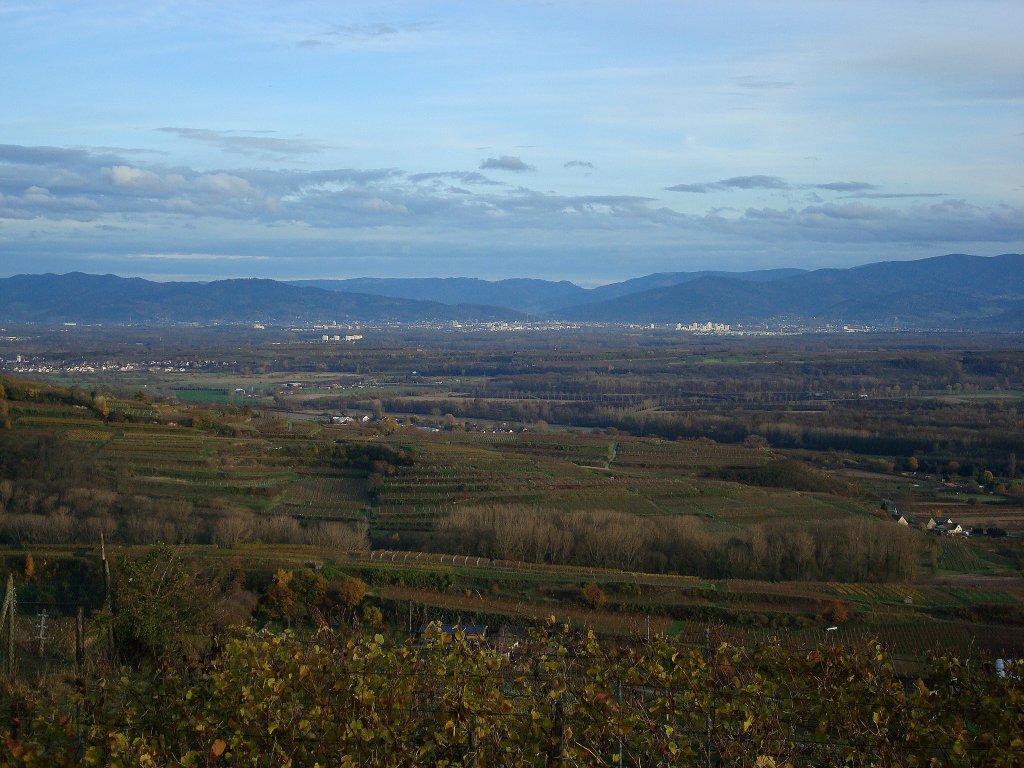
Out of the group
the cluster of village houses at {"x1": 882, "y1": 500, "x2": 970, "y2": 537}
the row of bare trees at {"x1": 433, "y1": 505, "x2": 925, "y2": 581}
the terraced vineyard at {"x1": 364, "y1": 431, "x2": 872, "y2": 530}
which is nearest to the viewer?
the row of bare trees at {"x1": 433, "y1": 505, "x2": 925, "y2": 581}

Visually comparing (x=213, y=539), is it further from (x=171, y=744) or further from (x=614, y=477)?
(x=171, y=744)

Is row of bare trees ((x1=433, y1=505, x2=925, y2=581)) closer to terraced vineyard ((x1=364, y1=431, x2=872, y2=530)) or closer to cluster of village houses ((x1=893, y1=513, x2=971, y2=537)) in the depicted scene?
terraced vineyard ((x1=364, y1=431, x2=872, y2=530))

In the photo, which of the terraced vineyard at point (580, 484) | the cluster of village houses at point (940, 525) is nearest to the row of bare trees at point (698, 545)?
the terraced vineyard at point (580, 484)

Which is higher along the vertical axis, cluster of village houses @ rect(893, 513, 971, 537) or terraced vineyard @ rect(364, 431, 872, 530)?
terraced vineyard @ rect(364, 431, 872, 530)

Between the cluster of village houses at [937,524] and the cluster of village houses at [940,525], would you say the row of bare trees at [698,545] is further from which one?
the cluster of village houses at [940,525]

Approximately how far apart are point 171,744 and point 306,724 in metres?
1.42

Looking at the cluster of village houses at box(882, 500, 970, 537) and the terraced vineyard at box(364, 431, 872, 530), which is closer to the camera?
the cluster of village houses at box(882, 500, 970, 537)

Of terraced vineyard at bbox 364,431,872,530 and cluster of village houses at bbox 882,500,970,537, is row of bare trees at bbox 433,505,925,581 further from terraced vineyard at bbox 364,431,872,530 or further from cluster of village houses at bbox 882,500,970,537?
cluster of village houses at bbox 882,500,970,537

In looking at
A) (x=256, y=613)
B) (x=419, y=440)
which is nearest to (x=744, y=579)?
(x=256, y=613)

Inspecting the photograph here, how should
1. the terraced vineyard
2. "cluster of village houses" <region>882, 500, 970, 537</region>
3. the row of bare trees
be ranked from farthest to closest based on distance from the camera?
the terraced vineyard, "cluster of village houses" <region>882, 500, 970, 537</region>, the row of bare trees

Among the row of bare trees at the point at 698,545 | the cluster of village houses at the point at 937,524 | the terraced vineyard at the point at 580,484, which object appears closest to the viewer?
the row of bare trees at the point at 698,545

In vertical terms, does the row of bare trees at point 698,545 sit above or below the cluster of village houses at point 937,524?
above

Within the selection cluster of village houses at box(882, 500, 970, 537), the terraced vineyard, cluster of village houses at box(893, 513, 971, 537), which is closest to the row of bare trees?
the terraced vineyard

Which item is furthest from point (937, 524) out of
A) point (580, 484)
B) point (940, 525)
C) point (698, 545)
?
point (580, 484)
